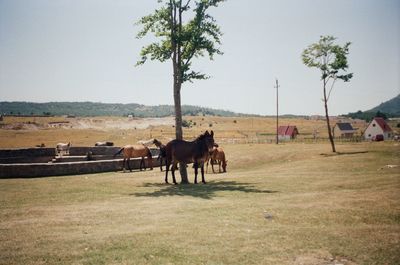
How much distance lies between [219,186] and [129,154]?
12.7 metres

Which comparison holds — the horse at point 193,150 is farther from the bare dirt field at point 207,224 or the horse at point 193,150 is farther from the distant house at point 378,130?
the distant house at point 378,130

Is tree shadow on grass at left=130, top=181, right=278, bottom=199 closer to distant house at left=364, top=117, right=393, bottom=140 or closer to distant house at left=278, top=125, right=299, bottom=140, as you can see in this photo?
distant house at left=364, top=117, right=393, bottom=140

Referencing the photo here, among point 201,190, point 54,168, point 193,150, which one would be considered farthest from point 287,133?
point 201,190

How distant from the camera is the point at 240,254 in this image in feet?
27.2

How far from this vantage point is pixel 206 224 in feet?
34.8

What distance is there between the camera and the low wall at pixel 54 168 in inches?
933

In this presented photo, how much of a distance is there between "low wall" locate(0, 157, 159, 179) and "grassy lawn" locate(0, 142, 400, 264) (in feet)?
21.5

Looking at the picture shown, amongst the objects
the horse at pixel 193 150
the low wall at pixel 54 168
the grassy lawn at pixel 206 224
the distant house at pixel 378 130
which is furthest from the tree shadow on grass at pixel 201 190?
the distant house at pixel 378 130

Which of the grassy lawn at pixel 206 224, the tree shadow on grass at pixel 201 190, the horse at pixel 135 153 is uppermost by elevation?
the horse at pixel 135 153

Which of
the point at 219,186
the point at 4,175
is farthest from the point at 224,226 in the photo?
the point at 4,175

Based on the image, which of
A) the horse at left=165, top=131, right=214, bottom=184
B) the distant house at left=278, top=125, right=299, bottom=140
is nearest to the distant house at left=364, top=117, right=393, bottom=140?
the distant house at left=278, top=125, right=299, bottom=140

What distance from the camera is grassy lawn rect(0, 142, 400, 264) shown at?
8227 mm

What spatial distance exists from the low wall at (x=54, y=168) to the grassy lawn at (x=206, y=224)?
6.54 meters

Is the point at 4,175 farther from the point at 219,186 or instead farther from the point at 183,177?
the point at 219,186
